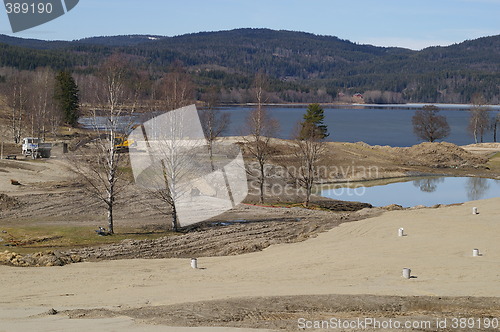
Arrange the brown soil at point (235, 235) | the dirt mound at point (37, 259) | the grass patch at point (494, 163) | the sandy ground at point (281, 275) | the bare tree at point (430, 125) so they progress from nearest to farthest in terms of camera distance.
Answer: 1. the sandy ground at point (281, 275)
2. the dirt mound at point (37, 259)
3. the brown soil at point (235, 235)
4. the grass patch at point (494, 163)
5. the bare tree at point (430, 125)

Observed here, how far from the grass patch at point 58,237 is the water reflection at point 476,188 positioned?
3111 centimetres

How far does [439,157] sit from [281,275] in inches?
2161

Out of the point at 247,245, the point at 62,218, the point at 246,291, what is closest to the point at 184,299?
the point at 246,291

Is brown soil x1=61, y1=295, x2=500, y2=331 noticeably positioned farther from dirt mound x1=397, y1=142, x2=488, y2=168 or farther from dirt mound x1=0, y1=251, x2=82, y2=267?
dirt mound x1=397, y1=142, x2=488, y2=168

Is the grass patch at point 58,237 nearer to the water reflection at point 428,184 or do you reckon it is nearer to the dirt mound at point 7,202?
the dirt mound at point 7,202

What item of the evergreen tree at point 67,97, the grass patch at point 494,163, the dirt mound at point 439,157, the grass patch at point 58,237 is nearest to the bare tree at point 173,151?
the grass patch at point 58,237

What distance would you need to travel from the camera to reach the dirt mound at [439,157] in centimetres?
7012

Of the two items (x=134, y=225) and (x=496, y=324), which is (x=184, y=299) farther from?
(x=134, y=225)

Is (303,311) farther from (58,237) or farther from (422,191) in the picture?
(422,191)

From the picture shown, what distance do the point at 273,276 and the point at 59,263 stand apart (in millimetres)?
8208

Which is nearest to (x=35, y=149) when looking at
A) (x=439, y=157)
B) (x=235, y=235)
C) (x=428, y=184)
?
(x=235, y=235)

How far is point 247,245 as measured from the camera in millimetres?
27031

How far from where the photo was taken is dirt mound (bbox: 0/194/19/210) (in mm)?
35250

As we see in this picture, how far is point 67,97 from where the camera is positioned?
8025 cm
